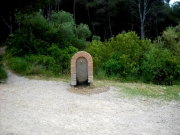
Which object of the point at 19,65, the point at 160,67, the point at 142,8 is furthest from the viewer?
the point at 142,8

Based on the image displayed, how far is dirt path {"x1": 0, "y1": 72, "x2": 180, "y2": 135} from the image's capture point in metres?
5.75

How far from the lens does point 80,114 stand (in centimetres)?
691

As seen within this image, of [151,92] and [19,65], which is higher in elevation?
[19,65]

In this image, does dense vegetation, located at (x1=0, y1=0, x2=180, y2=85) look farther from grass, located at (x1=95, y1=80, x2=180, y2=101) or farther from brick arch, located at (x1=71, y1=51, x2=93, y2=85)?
brick arch, located at (x1=71, y1=51, x2=93, y2=85)

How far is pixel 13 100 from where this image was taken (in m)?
8.20

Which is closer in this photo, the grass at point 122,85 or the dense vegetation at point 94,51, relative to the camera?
the grass at point 122,85

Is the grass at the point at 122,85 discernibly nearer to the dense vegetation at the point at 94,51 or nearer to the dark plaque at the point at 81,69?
the dense vegetation at the point at 94,51

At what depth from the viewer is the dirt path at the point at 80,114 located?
5750 mm

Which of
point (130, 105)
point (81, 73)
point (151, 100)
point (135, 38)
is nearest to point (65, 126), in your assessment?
point (130, 105)

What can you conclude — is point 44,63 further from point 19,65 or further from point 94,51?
point 94,51

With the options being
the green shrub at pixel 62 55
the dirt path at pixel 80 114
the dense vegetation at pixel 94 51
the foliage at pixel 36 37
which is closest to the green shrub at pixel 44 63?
the dense vegetation at pixel 94 51

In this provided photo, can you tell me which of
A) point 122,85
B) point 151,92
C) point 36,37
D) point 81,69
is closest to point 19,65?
point 36,37

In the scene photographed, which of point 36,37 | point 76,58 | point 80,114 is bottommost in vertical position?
point 80,114

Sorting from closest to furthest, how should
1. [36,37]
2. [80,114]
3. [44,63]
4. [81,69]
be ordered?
[80,114] < [81,69] < [44,63] < [36,37]
